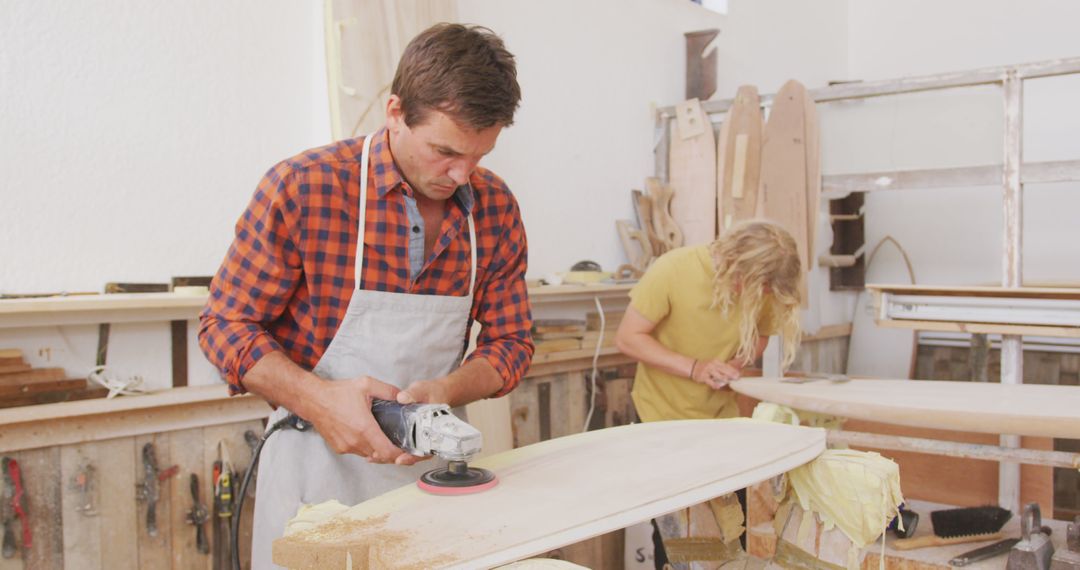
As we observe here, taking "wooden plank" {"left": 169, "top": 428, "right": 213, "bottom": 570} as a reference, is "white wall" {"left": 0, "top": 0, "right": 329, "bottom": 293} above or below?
above

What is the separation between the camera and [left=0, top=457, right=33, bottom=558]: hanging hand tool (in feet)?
7.37

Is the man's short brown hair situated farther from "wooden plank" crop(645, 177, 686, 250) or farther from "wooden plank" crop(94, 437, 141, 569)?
Result: "wooden plank" crop(645, 177, 686, 250)

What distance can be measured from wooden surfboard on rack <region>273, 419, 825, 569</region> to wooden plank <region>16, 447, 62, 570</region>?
137cm

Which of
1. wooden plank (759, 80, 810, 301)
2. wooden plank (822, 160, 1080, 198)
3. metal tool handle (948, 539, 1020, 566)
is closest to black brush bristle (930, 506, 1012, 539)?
metal tool handle (948, 539, 1020, 566)

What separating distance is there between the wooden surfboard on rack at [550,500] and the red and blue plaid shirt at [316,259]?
31 centimetres

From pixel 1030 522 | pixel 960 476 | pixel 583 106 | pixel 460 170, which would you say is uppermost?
pixel 583 106

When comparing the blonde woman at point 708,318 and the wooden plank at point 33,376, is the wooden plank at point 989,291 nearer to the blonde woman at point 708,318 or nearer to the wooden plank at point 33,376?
the blonde woman at point 708,318

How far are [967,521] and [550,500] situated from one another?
2.15 metres

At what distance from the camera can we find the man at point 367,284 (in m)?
1.57

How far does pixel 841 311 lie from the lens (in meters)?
6.59

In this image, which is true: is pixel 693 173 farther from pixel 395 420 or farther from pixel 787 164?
pixel 395 420

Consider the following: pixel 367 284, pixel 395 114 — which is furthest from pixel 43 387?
pixel 395 114

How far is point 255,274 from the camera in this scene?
167 cm

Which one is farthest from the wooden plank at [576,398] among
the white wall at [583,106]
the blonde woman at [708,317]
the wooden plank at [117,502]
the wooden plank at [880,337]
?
the wooden plank at [880,337]
